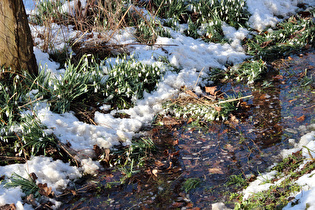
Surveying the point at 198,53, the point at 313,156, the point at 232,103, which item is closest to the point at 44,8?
the point at 198,53

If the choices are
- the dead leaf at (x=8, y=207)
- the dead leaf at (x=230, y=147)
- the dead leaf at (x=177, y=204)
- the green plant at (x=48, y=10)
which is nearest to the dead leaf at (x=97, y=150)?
the dead leaf at (x=8, y=207)

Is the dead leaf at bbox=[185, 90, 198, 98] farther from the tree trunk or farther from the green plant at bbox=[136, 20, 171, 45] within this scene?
the tree trunk

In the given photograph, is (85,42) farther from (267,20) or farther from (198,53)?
(267,20)

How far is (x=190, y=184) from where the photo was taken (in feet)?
10.3

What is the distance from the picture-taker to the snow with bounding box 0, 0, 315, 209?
10.9ft

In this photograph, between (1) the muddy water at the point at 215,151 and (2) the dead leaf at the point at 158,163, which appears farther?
(2) the dead leaf at the point at 158,163

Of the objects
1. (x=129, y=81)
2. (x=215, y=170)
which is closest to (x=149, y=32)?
(x=129, y=81)

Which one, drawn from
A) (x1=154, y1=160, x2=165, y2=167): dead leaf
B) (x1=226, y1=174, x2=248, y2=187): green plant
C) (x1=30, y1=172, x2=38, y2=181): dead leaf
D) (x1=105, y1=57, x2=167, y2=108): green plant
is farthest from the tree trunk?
(x1=226, y1=174, x2=248, y2=187): green plant

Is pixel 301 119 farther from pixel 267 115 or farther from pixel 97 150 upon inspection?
pixel 97 150

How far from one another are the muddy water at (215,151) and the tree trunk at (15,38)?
2.14m

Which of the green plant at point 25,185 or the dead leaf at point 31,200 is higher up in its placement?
the green plant at point 25,185

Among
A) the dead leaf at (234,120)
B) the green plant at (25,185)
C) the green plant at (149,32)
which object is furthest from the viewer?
the green plant at (149,32)

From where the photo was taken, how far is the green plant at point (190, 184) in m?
3.12

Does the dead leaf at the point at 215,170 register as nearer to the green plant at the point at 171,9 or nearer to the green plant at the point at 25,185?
the green plant at the point at 25,185
